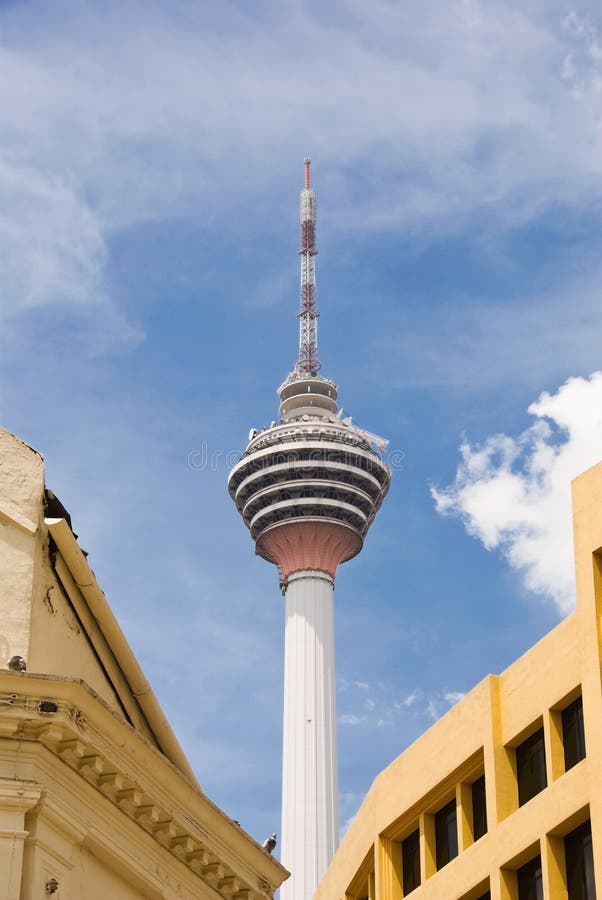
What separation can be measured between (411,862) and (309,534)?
119 meters

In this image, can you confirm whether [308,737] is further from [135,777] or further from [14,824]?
[14,824]

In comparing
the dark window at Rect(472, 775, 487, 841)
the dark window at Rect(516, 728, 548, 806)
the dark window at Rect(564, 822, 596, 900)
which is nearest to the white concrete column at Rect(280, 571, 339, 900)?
the dark window at Rect(472, 775, 487, 841)

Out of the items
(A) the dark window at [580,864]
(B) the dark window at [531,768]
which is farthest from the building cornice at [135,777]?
(B) the dark window at [531,768]

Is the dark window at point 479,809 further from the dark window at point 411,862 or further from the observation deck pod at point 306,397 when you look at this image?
the observation deck pod at point 306,397

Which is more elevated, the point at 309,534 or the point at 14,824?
the point at 309,534

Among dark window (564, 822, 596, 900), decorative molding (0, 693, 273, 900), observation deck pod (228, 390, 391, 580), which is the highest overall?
observation deck pod (228, 390, 391, 580)

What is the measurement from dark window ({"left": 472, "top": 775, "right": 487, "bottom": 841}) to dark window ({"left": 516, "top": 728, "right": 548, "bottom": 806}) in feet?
5.98

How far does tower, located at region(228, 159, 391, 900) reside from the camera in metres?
151

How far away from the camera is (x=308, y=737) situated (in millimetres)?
152250

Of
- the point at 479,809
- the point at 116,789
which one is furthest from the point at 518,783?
the point at 116,789

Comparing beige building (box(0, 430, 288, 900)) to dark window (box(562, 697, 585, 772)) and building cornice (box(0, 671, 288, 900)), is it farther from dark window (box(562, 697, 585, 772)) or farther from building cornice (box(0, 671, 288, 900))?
dark window (box(562, 697, 585, 772))

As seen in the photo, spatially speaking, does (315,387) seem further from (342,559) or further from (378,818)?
(378,818)

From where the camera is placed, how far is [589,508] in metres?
37.6

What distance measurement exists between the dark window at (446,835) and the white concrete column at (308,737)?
330 feet
